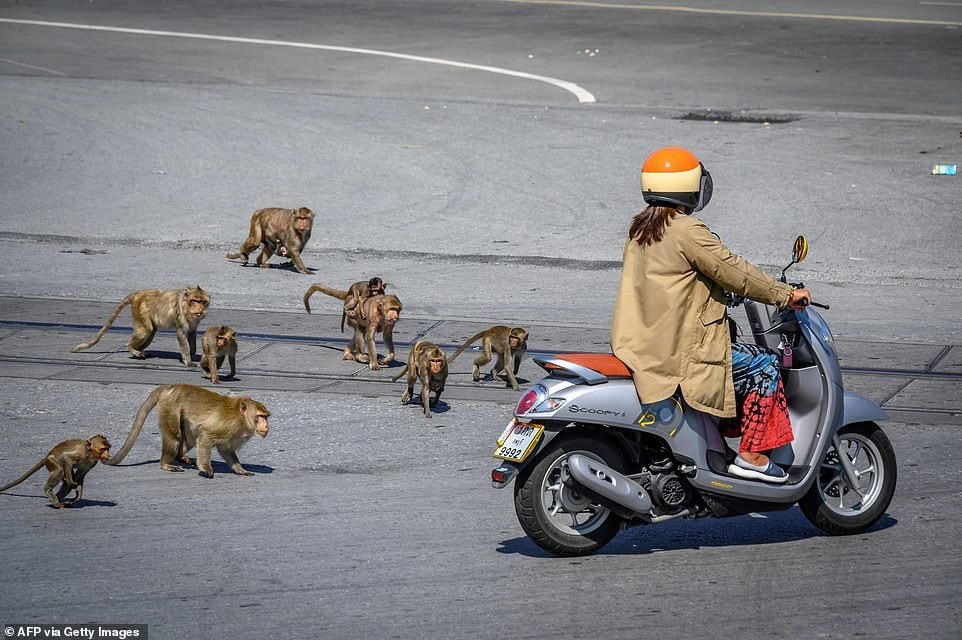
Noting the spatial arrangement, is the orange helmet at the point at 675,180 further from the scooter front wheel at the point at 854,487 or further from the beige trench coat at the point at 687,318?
the scooter front wheel at the point at 854,487

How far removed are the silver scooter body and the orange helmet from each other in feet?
2.49

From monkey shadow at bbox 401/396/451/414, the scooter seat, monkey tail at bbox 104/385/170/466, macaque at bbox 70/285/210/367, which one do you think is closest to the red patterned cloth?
the scooter seat

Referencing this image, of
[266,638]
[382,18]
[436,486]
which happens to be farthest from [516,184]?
[382,18]

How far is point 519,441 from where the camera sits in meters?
6.43

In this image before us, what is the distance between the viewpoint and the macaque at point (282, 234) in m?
13.7

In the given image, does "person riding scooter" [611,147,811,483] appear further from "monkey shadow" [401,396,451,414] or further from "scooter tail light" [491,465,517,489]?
"monkey shadow" [401,396,451,414]

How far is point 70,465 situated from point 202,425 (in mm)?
931

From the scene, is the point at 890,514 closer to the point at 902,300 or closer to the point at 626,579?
the point at 626,579

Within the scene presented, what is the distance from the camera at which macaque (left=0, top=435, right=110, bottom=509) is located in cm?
729

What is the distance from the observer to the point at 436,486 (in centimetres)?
778

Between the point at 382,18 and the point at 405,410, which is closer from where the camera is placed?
the point at 405,410

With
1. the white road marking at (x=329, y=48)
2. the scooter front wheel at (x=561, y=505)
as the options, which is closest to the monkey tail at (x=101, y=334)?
the scooter front wheel at (x=561, y=505)

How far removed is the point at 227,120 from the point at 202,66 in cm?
501

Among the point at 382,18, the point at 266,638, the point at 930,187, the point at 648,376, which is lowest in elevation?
the point at 266,638
